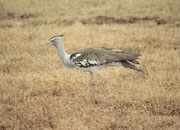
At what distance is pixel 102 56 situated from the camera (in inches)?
189

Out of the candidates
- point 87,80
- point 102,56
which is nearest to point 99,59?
point 102,56

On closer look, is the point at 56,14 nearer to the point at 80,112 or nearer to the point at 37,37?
the point at 37,37

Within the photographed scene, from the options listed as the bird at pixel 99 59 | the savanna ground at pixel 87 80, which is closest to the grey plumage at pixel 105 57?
the bird at pixel 99 59

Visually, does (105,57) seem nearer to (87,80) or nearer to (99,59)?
(99,59)

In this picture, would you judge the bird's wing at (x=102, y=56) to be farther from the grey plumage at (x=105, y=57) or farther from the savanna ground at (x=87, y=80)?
the savanna ground at (x=87, y=80)

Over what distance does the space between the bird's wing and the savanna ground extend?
59 centimetres

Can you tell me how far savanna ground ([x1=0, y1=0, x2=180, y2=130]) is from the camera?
151 inches

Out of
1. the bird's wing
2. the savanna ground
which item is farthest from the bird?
the savanna ground

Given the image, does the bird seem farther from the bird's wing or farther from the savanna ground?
the savanna ground

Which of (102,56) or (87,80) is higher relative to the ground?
(102,56)

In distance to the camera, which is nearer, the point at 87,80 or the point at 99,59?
the point at 99,59

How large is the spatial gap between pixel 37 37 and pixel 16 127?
6009mm

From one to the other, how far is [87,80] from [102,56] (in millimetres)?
980

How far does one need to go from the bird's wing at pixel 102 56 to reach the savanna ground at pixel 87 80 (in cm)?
59
